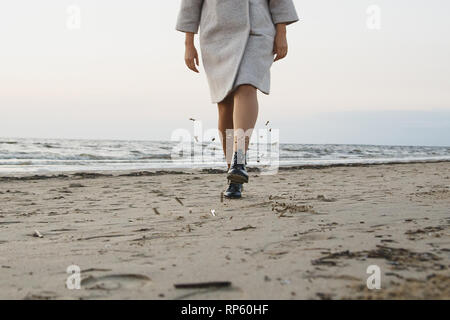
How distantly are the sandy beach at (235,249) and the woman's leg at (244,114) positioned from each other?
16.4 inches

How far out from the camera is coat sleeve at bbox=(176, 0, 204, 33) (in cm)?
317

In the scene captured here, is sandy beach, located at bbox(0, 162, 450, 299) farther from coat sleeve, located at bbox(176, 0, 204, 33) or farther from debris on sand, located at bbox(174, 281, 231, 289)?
coat sleeve, located at bbox(176, 0, 204, 33)

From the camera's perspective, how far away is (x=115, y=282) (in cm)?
123

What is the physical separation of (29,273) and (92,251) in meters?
0.28

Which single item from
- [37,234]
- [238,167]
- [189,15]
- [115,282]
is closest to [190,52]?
[189,15]

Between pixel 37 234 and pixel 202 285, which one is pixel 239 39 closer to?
pixel 37 234

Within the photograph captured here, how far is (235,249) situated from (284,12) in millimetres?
2023

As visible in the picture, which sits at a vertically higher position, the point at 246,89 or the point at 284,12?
the point at 284,12

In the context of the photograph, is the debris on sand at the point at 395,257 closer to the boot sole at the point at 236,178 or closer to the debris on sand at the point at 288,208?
the debris on sand at the point at 288,208

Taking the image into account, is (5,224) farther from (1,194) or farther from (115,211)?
(1,194)

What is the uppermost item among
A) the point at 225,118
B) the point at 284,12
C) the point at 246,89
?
the point at 284,12

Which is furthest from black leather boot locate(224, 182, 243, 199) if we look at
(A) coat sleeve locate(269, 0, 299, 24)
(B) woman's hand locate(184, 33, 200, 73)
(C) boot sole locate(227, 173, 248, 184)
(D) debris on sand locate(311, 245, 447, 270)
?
(D) debris on sand locate(311, 245, 447, 270)

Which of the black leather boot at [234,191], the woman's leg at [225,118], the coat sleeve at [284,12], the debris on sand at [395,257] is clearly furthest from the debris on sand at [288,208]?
the coat sleeve at [284,12]
